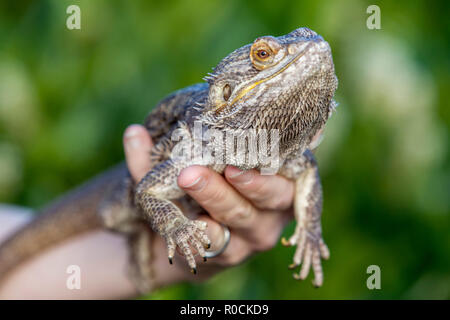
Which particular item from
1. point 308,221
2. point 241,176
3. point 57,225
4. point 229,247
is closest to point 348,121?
point 308,221

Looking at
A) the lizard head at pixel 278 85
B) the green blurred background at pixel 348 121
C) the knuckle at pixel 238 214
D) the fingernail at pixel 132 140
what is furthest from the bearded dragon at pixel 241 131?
the green blurred background at pixel 348 121

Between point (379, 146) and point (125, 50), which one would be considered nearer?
point (379, 146)

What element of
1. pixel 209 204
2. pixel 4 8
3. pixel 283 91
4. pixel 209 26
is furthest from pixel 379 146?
pixel 4 8

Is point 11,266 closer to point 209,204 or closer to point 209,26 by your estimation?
point 209,204

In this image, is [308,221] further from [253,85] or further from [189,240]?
[253,85]

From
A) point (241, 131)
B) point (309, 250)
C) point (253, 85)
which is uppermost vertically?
point (253, 85)

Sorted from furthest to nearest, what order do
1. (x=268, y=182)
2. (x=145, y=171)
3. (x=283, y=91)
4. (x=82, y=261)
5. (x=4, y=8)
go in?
(x=4, y=8), (x=82, y=261), (x=145, y=171), (x=268, y=182), (x=283, y=91)

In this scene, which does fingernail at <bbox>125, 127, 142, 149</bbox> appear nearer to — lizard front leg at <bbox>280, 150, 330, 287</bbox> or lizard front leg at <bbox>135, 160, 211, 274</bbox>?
lizard front leg at <bbox>135, 160, 211, 274</bbox>
